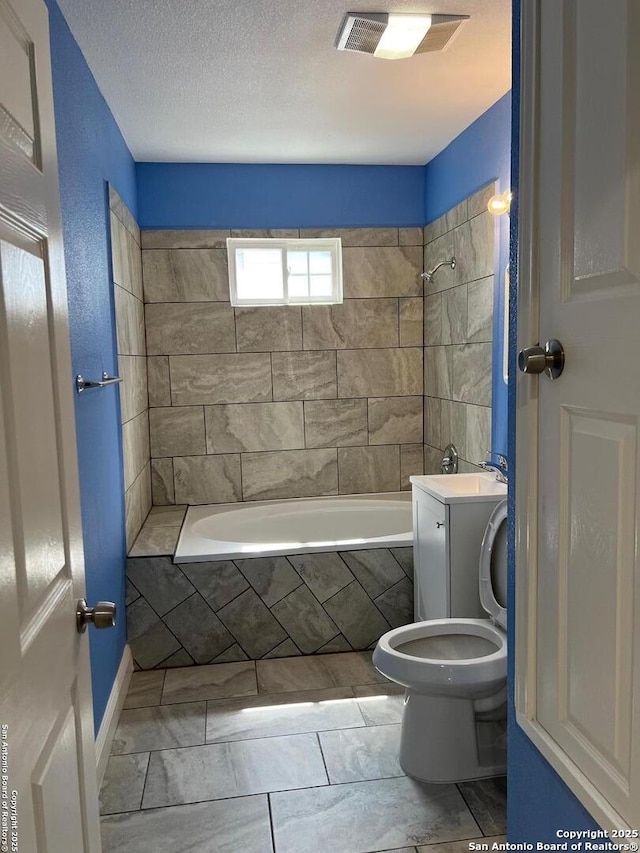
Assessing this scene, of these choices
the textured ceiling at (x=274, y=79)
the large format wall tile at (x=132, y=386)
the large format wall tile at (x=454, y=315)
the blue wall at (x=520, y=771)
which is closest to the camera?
the blue wall at (x=520, y=771)

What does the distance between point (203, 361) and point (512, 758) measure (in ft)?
10.2

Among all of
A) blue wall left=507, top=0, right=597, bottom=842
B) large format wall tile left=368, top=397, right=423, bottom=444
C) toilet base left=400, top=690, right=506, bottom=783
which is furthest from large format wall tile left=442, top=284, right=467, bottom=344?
blue wall left=507, top=0, right=597, bottom=842

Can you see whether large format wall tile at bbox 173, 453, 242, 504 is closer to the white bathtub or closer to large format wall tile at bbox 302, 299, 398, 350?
Result: the white bathtub

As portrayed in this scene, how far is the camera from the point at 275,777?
2275 mm

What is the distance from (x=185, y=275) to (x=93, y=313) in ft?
5.13

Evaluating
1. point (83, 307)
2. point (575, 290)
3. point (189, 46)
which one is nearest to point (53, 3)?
point (189, 46)

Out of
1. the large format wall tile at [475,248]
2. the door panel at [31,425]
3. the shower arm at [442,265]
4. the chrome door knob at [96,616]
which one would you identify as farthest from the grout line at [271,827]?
the shower arm at [442,265]

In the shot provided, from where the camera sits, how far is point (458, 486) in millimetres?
2826

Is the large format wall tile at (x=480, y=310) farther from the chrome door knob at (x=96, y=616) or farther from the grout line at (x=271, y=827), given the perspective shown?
the chrome door knob at (x=96, y=616)

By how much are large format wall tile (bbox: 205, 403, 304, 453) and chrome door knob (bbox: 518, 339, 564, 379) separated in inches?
122

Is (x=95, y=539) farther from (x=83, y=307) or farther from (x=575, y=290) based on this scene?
(x=575, y=290)

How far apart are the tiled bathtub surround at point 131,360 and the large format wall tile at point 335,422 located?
1.01 m

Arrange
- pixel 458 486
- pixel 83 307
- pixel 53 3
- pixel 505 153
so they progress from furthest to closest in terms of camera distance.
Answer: pixel 505 153, pixel 458 486, pixel 83 307, pixel 53 3

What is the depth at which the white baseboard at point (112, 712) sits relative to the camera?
2303 millimetres
